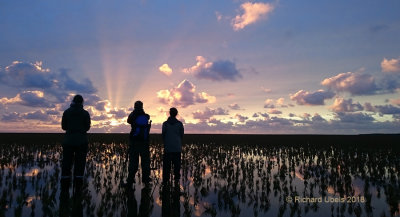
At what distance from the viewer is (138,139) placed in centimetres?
810

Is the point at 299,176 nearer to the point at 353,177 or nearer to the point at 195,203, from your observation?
the point at 353,177

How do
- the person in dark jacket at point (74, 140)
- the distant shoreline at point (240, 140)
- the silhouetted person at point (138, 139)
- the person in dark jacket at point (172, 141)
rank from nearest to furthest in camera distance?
the person in dark jacket at point (74, 140) → the silhouetted person at point (138, 139) → the person in dark jacket at point (172, 141) → the distant shoreline at point (240, 140)

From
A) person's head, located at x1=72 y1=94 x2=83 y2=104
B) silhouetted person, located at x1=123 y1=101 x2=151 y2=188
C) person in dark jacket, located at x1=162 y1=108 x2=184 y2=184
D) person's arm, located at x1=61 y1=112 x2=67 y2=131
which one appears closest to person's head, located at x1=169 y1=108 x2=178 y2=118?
person in dark jacket, located at x1=162 y1=108 x2=184 y2=184

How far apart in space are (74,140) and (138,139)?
5.41 ft

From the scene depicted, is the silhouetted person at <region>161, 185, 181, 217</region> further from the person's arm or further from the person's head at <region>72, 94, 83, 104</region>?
the person's head at <region>72, 94, 83, 104</region>

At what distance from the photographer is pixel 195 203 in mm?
6594

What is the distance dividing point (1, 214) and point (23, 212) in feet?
2.15

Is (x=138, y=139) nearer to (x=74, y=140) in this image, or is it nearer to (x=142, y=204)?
(x=74, y=140)

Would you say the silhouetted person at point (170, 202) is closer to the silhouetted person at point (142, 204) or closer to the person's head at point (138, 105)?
the silhouetted person at point (142, 204)

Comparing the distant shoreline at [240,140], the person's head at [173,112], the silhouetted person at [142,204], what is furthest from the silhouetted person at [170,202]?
the distant shoreline at [240,140]

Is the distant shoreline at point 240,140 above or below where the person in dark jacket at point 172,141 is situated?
below

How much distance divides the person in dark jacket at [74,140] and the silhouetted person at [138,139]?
127 centimetres

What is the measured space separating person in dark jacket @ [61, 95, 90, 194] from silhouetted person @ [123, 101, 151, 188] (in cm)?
127

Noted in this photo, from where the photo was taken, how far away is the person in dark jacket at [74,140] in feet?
23.0
